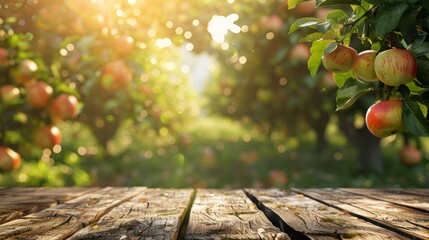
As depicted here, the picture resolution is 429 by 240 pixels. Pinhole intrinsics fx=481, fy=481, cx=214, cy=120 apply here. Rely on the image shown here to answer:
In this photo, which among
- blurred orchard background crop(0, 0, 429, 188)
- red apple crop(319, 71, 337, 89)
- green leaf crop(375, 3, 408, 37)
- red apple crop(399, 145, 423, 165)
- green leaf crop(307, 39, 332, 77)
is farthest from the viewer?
red apple crop(399, 145, 423, 165)

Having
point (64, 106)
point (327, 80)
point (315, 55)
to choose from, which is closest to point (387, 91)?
point (315, 55)

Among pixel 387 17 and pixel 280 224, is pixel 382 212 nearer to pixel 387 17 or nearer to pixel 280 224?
pixel 280 224

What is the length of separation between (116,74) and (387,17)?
104 inches

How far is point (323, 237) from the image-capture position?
143cm

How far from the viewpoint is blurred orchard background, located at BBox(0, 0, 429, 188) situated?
3801 millimetres

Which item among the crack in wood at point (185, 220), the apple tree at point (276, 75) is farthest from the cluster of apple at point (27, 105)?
the crack in wood at point (185, 220)

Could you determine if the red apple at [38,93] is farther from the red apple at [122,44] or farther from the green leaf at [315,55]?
the green leaf at [315,55]

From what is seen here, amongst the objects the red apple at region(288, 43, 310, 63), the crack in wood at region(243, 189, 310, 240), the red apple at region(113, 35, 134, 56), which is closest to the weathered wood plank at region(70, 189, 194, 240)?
the crack in wood at region(243, 189, 310, 240)

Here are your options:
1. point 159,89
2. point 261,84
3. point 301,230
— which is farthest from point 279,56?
point 301,230

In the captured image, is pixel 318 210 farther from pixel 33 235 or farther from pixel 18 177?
pixel 18 177

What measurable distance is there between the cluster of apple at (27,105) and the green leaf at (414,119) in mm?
2901

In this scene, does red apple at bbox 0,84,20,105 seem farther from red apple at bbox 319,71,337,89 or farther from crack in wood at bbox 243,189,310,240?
red apple at bbox 319,71,337,89

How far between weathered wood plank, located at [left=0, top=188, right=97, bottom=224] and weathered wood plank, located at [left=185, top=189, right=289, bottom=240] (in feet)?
2.32

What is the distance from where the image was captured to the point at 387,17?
1.73 meters
